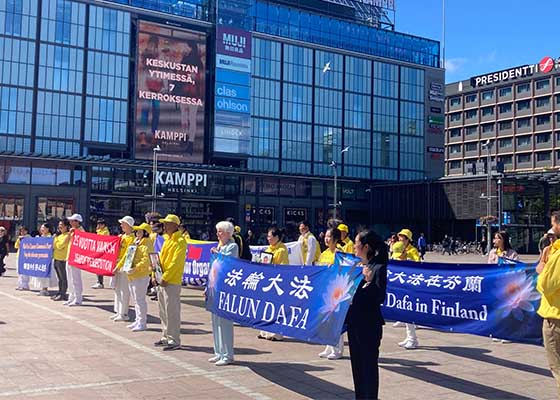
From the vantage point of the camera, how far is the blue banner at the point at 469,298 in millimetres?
7559

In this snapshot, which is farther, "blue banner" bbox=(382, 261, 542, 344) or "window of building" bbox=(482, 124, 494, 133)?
"window of building" bbox=(482, 124, 494, 133)

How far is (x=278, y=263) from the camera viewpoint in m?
10.9

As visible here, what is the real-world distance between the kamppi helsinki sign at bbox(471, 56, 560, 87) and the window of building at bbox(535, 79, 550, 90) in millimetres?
1376

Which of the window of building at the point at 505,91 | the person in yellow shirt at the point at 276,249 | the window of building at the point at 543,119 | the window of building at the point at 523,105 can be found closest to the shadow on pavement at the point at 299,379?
the person in yellow shirt at the point at 276,249

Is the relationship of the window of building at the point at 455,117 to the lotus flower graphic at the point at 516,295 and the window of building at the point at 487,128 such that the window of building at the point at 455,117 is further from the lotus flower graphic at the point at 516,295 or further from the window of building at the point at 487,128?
the lotus flower graphic at the point at 516,295

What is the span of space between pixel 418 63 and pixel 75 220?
7283 centimetres

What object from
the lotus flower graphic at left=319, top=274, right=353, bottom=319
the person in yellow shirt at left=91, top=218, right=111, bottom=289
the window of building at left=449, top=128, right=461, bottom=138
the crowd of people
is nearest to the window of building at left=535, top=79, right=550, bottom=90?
the window of building at left=449, top=128, right=461, bottom=138

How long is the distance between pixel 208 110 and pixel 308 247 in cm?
5496

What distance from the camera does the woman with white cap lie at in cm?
1206

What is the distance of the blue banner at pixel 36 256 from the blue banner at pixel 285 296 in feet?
30.3

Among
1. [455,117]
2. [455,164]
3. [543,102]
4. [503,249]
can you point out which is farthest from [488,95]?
[503,249]

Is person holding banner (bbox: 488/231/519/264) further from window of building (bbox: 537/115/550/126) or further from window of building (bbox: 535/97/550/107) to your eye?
window of building (bbox: 537/115/550/126)

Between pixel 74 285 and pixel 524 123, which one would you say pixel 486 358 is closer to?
pixel 74 285

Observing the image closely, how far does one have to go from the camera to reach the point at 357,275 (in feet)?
21.0
